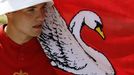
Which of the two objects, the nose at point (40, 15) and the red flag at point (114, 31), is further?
the nose at point (40, 15)

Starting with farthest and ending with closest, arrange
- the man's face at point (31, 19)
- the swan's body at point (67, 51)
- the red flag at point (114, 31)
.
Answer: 1. the man's face at point (31, 19)
2. the swan's body at point (67, 51)
3. the red flag at point (114, 31)

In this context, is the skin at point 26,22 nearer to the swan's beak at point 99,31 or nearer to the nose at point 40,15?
the nose at point 40,15

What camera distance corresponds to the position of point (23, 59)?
1752mm

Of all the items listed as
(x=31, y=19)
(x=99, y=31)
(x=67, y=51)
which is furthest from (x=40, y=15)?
(x=99, y=31)

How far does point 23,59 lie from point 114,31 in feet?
1.39

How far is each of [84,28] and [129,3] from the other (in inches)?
8.4

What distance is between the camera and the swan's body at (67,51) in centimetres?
156

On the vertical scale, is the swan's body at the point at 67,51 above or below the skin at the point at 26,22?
below

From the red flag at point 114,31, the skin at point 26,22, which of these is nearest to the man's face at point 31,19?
the skin at point 26,22

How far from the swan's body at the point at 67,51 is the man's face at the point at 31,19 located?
0.15 ft

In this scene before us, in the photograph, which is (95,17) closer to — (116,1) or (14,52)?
(116,1)

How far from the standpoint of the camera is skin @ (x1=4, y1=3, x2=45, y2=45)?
167 centimetres

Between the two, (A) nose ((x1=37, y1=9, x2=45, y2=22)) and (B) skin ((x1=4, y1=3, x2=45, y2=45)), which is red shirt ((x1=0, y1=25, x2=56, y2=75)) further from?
(A) nose ((x1=37, y1=9, x2=45, y2=22))

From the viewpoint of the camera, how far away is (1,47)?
70.2 inches
